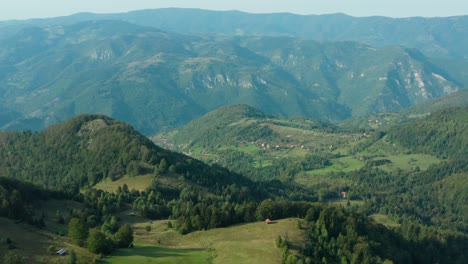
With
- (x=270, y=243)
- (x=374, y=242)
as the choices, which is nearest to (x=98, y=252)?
(x=270, y=243)

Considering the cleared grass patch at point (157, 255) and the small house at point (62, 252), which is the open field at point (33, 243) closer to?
the small house at point (62, 252)

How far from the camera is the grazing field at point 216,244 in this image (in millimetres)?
104625

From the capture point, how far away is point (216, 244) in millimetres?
115938

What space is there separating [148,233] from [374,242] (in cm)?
5981

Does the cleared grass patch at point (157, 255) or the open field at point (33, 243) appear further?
the cleared grass patch at point (157, 255)

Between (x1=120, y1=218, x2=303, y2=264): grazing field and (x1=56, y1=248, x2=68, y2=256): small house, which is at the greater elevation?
(x1=56, y1=248, x2=68, y2=256): small house

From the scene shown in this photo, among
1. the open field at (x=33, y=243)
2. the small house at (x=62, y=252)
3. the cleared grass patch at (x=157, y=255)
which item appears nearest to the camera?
the open field at (x=33, y=243)

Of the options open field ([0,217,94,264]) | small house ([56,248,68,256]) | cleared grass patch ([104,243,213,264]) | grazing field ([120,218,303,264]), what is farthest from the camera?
grazing field ([120,218,303,264])

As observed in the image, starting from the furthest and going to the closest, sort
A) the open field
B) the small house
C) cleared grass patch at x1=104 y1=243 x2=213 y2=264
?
1. cleared grass patch at x1=104 y1=243 x2=213 y2=264
2. the small house
3. the open field

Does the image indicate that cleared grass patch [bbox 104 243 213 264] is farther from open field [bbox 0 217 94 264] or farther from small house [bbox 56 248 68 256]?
small house [bbox 56 248 68 256]

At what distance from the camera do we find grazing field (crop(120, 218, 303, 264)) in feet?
343

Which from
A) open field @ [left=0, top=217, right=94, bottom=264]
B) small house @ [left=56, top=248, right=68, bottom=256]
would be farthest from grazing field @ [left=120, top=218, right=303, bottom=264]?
open field @ [left=0, top=217, right=94, bottom=264]

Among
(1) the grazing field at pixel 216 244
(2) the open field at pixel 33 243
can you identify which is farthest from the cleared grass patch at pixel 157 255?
(2) the open field at pixel 33 243

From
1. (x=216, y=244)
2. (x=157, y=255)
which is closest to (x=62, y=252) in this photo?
(x=157, y=255)
